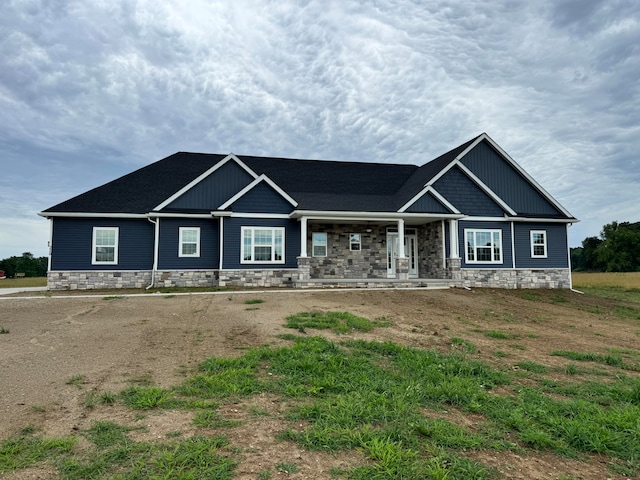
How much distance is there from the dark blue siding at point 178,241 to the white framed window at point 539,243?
1624 centimetres

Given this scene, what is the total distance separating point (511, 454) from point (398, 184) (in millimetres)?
20201

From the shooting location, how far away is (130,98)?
66.0 ft

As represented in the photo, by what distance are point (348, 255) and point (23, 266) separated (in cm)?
4725

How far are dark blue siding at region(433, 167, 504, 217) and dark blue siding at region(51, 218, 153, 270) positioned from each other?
14.6 m

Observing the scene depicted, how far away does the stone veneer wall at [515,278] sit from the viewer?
19.0 metres

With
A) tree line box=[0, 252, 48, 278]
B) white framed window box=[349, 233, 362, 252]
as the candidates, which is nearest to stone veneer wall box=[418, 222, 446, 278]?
white framed window box=[349, 233, 362, 252]

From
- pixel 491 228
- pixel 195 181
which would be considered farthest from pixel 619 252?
pixel 195 181

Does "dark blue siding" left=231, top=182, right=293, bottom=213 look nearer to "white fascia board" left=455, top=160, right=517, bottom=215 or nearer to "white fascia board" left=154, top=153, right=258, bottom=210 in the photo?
"white fascia board" left=154, top=153, right=258, bottom=210

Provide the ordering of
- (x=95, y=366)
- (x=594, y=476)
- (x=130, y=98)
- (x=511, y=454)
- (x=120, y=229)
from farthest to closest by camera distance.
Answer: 1. (x=130, y=98)
2. (x=120, y=229)
3. (x=95, y=366)
4. (x=511, y=454)
5. (x=594, y=476)

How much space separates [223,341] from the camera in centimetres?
704

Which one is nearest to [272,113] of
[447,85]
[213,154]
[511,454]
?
[213,154]

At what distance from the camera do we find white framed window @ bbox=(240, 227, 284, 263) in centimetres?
1769

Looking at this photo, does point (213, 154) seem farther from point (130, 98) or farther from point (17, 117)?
point (17, 117)

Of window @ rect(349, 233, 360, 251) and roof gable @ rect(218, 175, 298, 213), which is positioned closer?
roof gable @ rect(218, 175, 298, 213)
